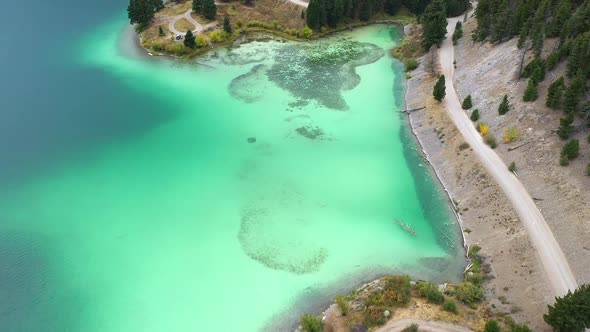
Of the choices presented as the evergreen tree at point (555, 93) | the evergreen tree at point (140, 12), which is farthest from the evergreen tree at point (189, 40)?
the evergreen tree at point (555, 93)

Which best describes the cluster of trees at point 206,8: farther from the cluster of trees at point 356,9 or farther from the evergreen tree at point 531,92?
the evergreen tree at point 531,92

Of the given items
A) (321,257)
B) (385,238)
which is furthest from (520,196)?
(321,257)

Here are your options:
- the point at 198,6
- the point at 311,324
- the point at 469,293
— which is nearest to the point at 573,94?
the point at 469,293

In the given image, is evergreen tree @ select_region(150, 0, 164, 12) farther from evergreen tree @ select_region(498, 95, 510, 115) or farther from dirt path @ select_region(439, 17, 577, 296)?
evergreen tree @ select_region(498, 95, 510, 115)

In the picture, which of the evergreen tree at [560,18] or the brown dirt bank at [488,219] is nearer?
the brown dirt bank at [488,219]

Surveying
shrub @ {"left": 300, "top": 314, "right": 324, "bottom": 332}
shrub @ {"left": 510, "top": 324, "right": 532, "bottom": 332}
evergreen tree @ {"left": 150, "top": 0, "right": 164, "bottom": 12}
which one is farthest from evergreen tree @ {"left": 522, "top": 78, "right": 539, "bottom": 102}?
evergreen tree @ {"left": 150, "top": 0, "right": 164, "bottom": 12}

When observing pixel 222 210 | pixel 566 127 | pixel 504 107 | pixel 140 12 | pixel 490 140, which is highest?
pixel 566 127

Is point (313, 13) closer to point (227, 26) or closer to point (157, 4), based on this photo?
point (227, 26)
